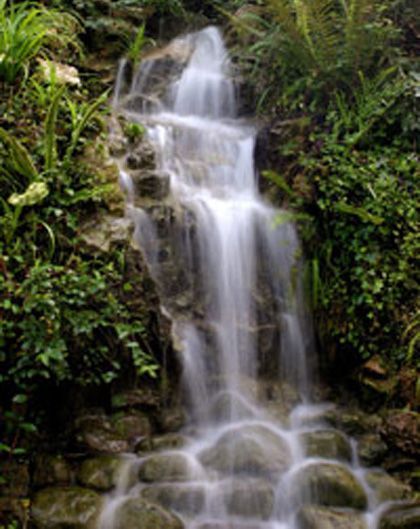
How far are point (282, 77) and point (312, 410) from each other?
4272 mm

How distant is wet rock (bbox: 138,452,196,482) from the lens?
131 inches

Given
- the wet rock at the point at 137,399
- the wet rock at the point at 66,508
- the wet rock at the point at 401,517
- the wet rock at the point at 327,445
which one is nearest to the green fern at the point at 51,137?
the wet rock at the point at 137,399

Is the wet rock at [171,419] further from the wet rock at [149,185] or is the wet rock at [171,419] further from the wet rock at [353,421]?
the wet rock at [149,185]

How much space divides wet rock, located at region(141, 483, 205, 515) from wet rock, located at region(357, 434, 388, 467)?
1308 millimetres

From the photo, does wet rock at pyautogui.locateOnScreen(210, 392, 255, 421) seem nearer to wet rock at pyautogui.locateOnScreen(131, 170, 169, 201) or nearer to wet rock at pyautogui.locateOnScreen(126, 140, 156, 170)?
wet rock at pyautogui.locateOnScreen(131, 170, 169, 201)

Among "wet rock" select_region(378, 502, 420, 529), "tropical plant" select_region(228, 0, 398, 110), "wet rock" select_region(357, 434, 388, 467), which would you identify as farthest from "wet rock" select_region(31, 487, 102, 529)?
"tropical plant" select_region(228, 0, 398, 110)

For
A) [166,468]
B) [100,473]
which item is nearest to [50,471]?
[100,473]

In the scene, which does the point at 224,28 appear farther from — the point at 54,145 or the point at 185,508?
the point at 185,508

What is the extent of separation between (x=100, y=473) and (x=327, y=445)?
1737 millimetres

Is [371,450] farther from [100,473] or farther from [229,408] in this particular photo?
[100,473]

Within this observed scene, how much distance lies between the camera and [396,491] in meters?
3.37

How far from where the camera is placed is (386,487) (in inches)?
134

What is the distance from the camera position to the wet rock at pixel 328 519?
3.04 metres

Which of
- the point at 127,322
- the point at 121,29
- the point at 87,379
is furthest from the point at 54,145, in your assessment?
the point at 121,29
